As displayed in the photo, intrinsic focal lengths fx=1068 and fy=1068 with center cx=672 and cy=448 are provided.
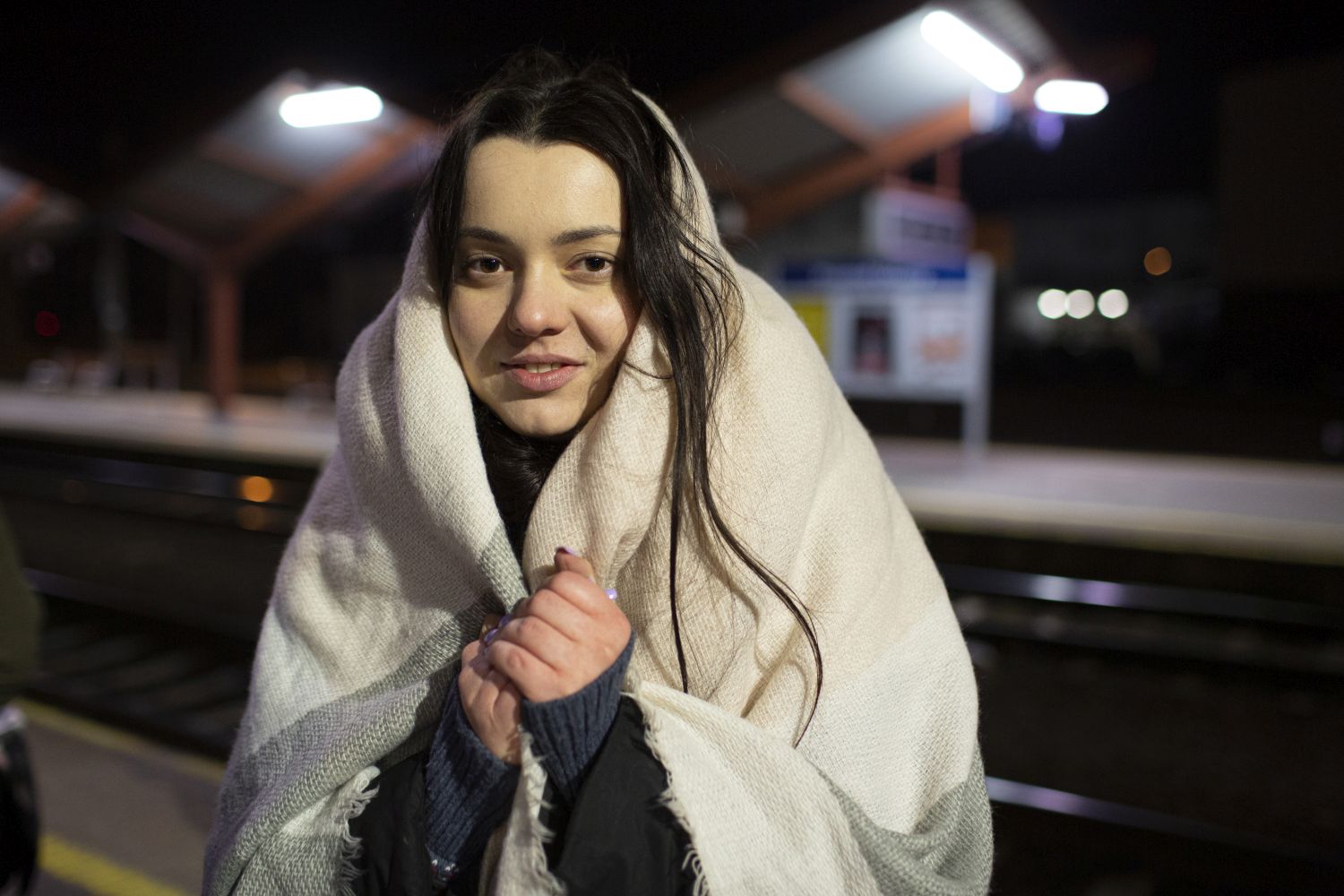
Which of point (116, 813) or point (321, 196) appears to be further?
point (321, 196)

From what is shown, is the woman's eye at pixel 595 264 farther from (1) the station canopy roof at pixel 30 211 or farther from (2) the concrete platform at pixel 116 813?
(1) the station canopy roof at pixel 30 211

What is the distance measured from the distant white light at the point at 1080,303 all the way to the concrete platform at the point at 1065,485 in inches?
924

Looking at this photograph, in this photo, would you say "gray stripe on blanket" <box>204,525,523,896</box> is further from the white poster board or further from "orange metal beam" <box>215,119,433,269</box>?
"orange metal beam" <box>215,119,433,269</box>

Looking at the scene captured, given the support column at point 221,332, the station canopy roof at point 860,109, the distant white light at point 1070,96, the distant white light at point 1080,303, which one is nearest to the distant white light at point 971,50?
the station canopy roof at point 860,109

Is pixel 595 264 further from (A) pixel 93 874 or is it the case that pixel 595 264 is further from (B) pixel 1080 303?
(B) pixel 1080 303

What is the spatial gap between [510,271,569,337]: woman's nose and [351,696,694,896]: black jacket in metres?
0.44

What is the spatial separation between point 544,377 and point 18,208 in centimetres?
2413

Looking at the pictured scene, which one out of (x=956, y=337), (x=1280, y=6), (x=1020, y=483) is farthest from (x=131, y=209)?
(x=1280, y=6)

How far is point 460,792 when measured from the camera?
1.18 meters

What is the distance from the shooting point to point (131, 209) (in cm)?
1491

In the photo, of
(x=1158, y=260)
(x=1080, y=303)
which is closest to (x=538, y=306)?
(x=1080, y=303)

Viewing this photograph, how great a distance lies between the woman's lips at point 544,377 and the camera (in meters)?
1.28

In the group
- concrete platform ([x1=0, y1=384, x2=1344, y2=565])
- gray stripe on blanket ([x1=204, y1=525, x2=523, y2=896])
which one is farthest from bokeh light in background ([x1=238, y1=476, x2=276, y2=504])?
gray stripe on blanket ([x1=204, y1=525, x2=523, y2=896])

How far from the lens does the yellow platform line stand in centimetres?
323
